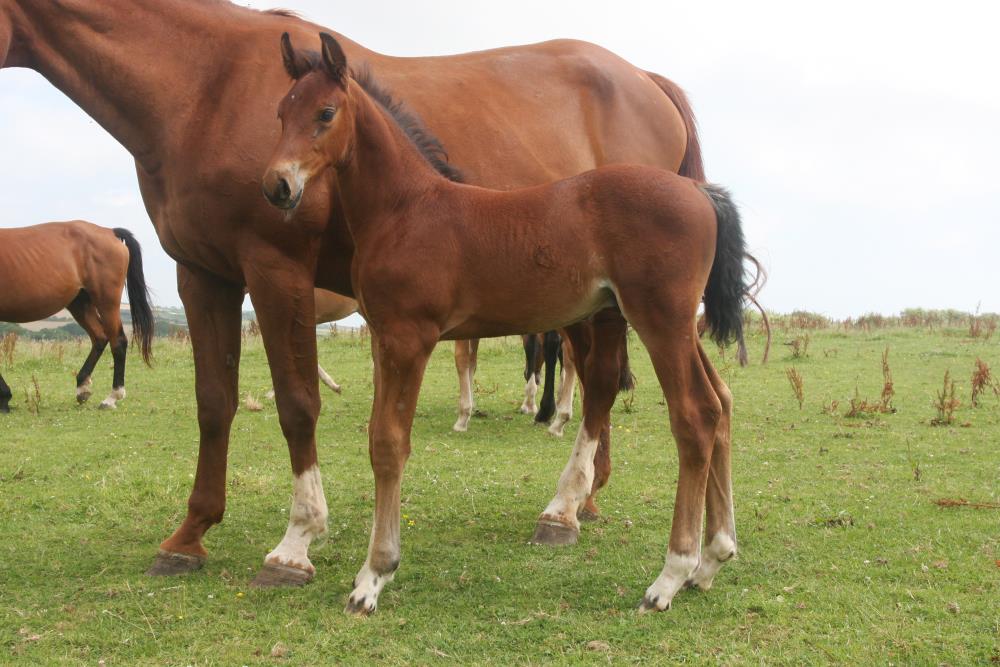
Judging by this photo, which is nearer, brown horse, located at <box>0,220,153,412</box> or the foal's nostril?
the foal's nostril

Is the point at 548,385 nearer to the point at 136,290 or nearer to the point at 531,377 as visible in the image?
the point at 531,377

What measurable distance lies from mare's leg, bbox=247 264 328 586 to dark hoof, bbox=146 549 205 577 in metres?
0.46

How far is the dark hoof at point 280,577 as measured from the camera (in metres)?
4.05

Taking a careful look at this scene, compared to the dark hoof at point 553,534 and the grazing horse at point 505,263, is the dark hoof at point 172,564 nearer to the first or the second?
the grazing horse at point 505,263

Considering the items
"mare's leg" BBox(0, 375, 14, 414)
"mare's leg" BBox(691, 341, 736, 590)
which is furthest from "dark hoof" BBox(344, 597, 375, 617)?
"mare's leg" BBox(0, 375, 14, 414)

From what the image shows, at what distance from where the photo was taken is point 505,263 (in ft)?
12.1

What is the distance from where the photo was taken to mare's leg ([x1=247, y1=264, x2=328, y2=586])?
158 inches

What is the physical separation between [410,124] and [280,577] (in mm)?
2215

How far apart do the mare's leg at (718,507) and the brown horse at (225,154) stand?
1013 mm

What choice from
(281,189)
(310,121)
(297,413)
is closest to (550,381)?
(297,413)

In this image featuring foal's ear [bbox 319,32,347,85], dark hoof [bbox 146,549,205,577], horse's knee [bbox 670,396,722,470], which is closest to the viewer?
foal's ear [bbox 319,32,347,85]

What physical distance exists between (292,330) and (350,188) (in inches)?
29.6

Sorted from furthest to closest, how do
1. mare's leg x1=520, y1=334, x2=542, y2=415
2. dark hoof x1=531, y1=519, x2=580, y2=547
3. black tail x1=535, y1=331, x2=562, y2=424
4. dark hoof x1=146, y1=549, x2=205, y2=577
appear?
mare's leg x1=520, y1=334, x2=542, y2=415, black tail x1=535, y1=331, x2=562, y2=424, dark hoof x1=531, y1=519, x2=580, y2=547, dark hoof x1=146, y1=549, x2=205, y2=577

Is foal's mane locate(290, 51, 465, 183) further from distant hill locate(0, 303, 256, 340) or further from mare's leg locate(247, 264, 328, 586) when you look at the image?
distant hill locate(0, 303, 256, 340)
